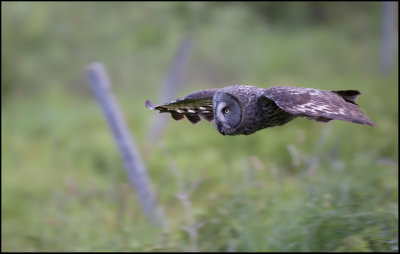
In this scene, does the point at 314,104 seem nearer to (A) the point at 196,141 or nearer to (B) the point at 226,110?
(B) the point at 226,110

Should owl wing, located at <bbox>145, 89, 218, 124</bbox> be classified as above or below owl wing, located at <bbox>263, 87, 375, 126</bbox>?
above

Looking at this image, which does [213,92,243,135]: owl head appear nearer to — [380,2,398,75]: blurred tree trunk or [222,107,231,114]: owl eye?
[222,107,231,114]: owl eye

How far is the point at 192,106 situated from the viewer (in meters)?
3.02

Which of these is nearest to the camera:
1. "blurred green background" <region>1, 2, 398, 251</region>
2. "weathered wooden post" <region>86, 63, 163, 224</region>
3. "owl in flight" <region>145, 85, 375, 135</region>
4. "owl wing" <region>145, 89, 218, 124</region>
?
"owl in flight" <region>145, 85, 375, 135</region>

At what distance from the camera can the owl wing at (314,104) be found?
2191 millimetres

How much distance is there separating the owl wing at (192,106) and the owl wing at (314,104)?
412 millimetres

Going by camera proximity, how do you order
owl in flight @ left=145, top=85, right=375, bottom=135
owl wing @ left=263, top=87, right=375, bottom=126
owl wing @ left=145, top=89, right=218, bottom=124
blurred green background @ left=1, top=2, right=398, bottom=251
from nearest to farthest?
owl wing @ left=263, top=87, right=375, bottom=126 → owl in flight @ left=145, top=85, right=375, bottom=135 → owl wing @ left=145, top=89, right=218, bottom=124 → blurred green background @ left=1, top=2, right=398, bottom=251

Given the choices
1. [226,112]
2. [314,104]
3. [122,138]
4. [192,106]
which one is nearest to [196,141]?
[122,138]

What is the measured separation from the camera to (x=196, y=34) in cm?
793

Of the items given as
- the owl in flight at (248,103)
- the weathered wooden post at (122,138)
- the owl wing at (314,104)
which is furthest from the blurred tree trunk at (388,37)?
the owl wing at (314,104)

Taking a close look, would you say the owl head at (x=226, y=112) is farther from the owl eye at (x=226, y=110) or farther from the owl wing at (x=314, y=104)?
the owl wing at (x=314, y=104)

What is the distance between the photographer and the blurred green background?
3797 millimetres

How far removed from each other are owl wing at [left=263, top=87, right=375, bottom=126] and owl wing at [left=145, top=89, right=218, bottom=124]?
0.41 meters

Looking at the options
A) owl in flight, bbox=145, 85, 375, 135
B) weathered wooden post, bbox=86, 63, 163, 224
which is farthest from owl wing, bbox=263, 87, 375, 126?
weathered wooden post, bbox=86, 63, 163, 224
